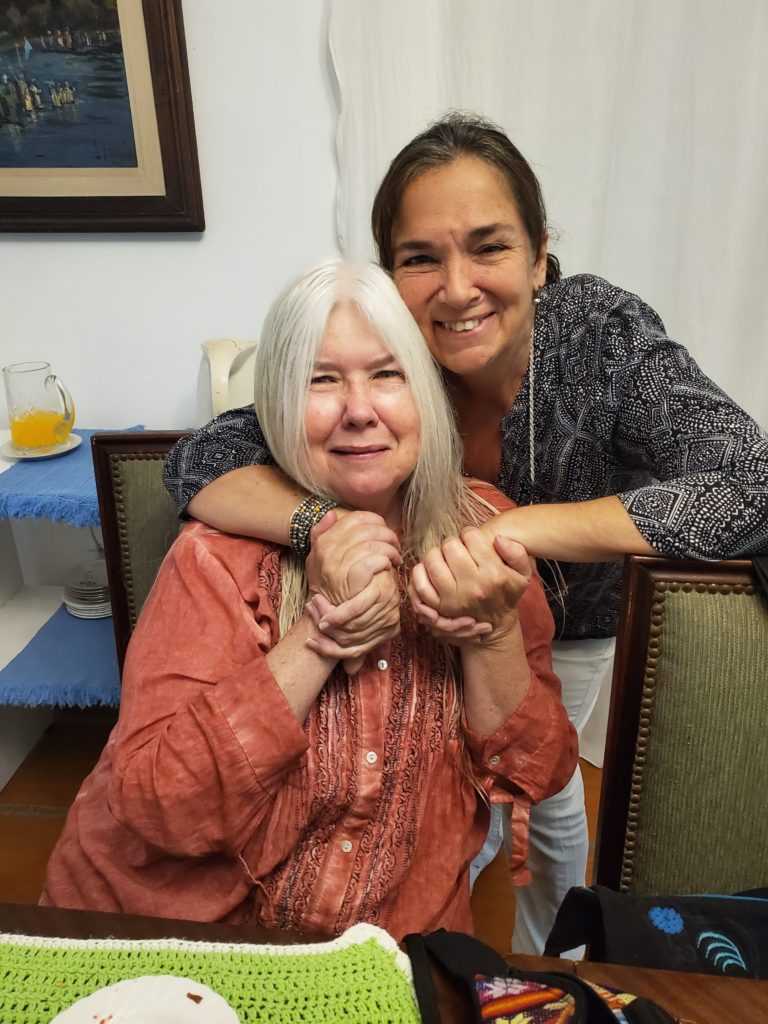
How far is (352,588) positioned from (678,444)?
555mm

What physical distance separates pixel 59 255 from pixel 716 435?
1882 millimetres

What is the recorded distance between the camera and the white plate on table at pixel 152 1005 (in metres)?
0.58

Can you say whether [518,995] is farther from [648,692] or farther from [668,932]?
[648,692]

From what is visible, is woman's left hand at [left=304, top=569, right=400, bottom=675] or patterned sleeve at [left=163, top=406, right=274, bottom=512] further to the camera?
patterned sleeve at [left=163, top=406, right=274, bottom=512]

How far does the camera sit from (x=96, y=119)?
76.6 inches

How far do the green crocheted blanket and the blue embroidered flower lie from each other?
1.06ft

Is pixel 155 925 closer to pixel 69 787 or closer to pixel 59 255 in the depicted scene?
pixel 69 787

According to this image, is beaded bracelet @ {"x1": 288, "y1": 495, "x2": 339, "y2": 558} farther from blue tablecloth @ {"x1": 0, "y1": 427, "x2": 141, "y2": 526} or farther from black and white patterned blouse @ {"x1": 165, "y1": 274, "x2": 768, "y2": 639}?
blue tablecloth @ {"x1": 0, "y1": 427, "x2": 141, "y2": 526}

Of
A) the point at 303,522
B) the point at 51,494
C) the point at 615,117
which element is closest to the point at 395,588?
the point at 303,522

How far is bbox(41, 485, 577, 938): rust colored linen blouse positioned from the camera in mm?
883

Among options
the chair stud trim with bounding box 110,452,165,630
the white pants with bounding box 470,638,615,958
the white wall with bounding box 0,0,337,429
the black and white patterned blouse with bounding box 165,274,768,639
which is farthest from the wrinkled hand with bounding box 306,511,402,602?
the white wall with bounding box 0,0,337,429

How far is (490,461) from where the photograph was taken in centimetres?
142

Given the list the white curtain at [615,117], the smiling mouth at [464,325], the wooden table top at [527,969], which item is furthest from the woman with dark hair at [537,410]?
the white curtain at [615,117]

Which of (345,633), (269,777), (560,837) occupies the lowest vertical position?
(560,837)
